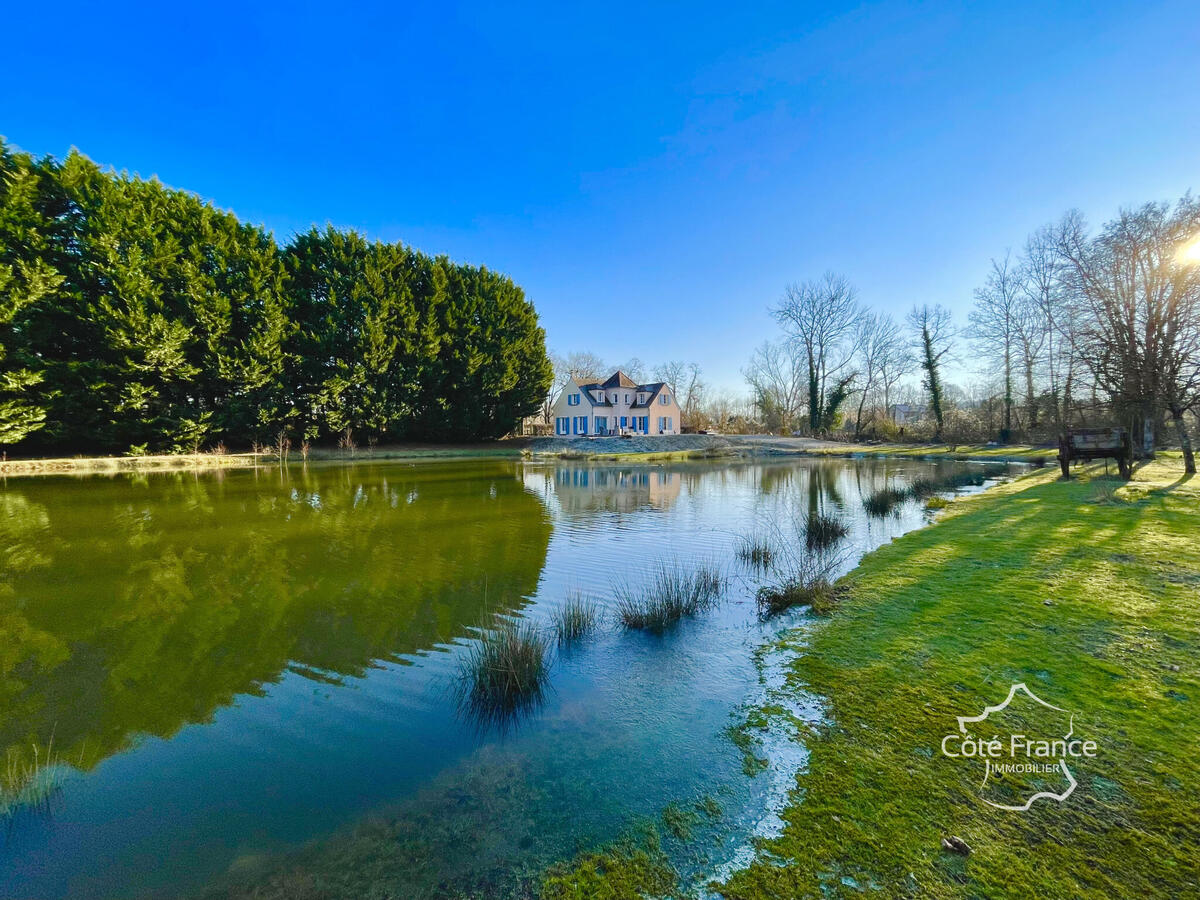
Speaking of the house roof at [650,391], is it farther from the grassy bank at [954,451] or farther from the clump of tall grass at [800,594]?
the clump of tall grass at [800,594]

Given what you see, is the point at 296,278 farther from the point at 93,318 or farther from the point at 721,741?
the point at 721,741

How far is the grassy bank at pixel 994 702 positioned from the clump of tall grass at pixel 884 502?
4870mm

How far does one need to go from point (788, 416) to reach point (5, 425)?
51415 millimetres

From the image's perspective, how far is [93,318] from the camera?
2188 cm

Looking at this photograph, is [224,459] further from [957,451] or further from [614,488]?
[957,451]

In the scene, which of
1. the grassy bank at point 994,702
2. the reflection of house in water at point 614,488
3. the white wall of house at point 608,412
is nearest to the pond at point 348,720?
the grassy bank at point 994,702

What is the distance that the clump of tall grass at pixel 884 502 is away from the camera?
11.4 m

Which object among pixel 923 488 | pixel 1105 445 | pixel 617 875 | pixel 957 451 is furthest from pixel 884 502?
pixel 957 451

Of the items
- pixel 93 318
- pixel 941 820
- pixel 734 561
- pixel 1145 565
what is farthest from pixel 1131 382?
pixel 93 318

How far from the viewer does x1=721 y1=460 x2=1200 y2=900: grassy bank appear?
6.63 ft

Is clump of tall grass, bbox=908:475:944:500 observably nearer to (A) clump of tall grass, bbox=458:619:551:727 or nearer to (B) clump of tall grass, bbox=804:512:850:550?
(B) clump of tall grass, bbox=804:512:850:550

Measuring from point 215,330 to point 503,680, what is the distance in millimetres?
29680

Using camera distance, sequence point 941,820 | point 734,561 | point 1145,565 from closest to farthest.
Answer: point 941,820 < point 1145,565 < point 734,561

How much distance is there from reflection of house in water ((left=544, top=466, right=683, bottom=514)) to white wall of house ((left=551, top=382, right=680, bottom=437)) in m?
15.9
